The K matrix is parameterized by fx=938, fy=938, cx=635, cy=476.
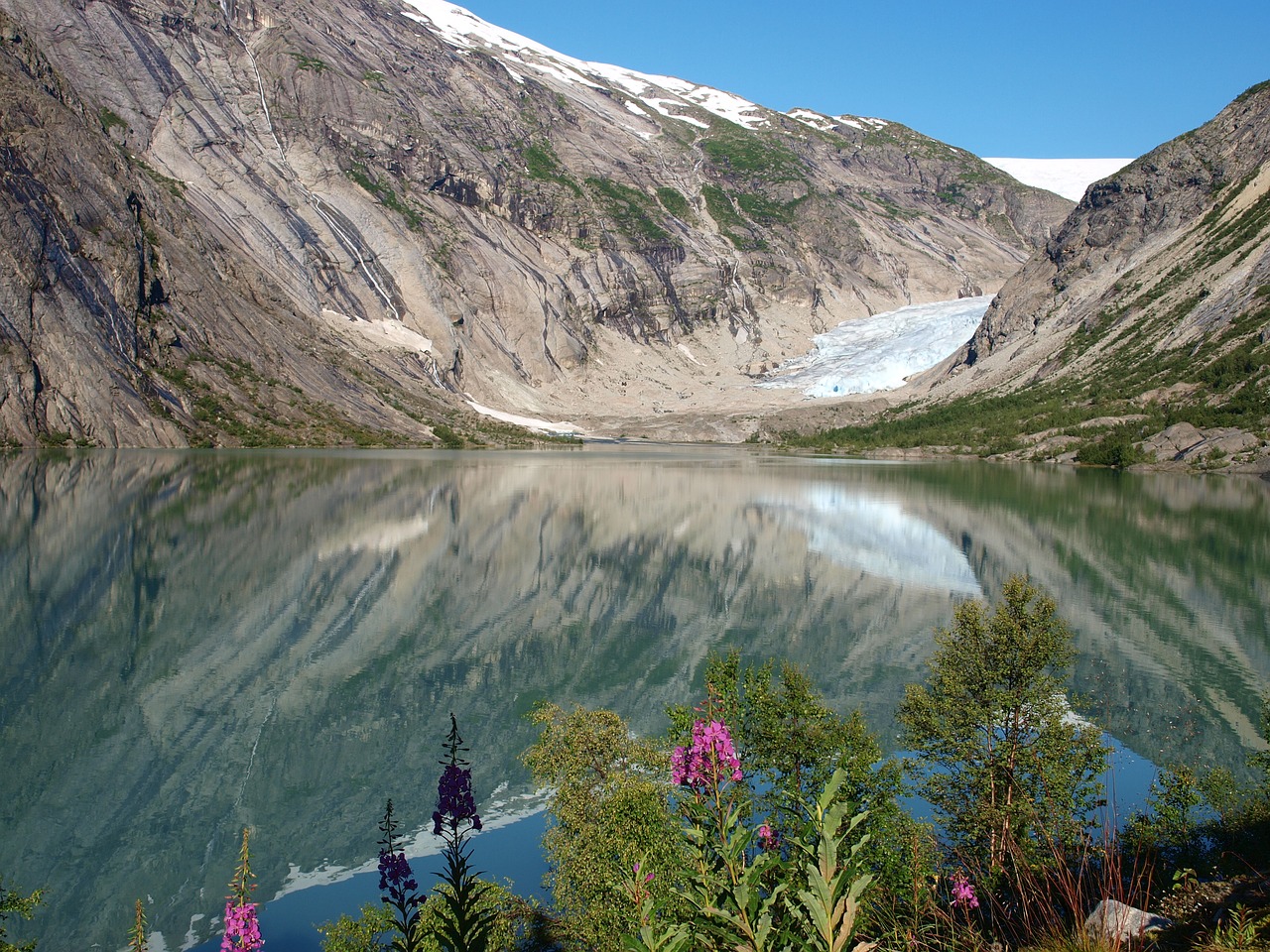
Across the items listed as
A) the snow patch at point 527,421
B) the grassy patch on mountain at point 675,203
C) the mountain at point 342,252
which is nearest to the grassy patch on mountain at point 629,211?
the mountain at point 342,252

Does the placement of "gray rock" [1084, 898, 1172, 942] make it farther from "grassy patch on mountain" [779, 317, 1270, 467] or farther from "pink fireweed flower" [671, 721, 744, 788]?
"grassy patch on mountain" [779, 317, 1270, 467]

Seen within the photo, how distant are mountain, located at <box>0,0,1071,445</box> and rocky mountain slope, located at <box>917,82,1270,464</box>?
3984 centimetres

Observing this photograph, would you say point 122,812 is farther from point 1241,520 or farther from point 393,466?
point 393,466

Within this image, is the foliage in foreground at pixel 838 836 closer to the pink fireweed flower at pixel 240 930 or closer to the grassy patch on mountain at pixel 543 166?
the pink fireweed flower at pixel 240 930

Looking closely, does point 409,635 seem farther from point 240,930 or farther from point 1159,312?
point 1159,312

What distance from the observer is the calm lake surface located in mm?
13711

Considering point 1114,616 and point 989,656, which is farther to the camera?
point 1114,616

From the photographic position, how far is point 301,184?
12888 centimetres

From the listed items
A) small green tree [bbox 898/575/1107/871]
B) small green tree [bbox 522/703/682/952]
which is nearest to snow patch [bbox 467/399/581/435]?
small green tree [bbox 898/575/1107/871]

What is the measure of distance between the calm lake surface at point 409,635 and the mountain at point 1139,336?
32.8 metres

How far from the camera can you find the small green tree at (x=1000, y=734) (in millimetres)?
11906

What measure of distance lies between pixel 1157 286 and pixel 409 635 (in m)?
108

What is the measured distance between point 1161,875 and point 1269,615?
68.0 feet

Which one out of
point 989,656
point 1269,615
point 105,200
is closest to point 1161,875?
point 989,656
